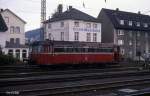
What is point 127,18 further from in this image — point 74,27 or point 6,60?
point 6,60

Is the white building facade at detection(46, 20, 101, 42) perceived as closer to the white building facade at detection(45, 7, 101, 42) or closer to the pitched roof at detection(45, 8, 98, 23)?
the white building facade at detection(45, 7, 101, 42)

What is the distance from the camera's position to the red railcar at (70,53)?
33.2 metres

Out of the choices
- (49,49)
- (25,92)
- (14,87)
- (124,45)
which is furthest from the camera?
(124,45)

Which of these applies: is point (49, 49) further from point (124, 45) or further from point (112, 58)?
point (124, 45)

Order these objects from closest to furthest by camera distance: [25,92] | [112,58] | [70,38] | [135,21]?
[25,92]
[112,58]
[70,38]
[135,21]

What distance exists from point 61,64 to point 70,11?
112ft

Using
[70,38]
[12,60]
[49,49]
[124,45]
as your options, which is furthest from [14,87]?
[124,45]

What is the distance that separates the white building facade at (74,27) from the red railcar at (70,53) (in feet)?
82.6

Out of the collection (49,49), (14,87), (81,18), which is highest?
(81,18)

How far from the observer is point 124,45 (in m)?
72.6

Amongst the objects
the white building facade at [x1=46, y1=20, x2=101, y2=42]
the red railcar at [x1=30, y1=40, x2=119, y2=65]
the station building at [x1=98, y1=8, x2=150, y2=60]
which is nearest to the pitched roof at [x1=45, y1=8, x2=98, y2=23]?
the white building facade at [x1=46, y1=20, x2=101, y2=42]

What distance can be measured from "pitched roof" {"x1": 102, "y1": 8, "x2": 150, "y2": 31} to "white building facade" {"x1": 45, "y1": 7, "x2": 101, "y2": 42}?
5669 mm

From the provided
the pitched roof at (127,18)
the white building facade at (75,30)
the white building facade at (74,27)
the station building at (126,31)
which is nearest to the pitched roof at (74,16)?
the white building facade at (74,27)

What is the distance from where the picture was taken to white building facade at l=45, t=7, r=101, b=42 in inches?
2532
